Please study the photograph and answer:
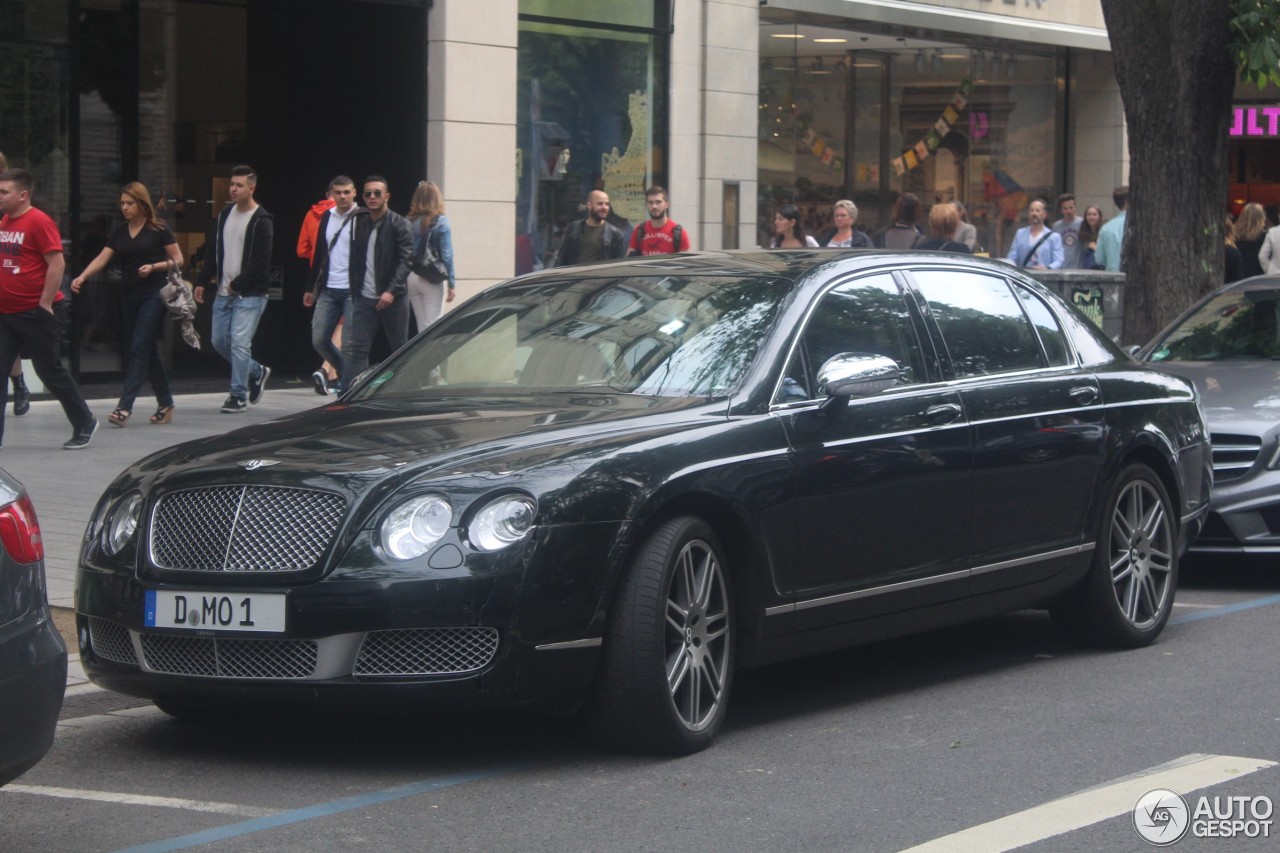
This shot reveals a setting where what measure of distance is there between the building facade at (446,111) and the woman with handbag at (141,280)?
2.91ft

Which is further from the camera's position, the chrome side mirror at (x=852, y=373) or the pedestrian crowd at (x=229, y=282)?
the pedestrian crowd at (x=229, y=282)

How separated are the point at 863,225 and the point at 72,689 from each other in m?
19.2

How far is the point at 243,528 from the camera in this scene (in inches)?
227

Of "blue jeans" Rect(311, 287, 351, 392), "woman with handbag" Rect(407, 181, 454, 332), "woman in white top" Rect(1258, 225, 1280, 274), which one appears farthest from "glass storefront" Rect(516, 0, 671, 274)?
"woman in white top" Rect(1258, 225, 1280, 274)

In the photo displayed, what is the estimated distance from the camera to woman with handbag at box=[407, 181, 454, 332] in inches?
626

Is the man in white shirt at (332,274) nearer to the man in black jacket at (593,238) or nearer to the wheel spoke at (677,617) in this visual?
the man in black jacket at (593,238)

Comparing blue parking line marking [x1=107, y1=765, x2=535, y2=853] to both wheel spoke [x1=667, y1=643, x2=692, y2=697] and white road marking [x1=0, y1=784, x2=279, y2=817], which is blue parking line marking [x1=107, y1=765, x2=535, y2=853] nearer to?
white road marking [x1=0, y1=784, x2=279, y2=817]

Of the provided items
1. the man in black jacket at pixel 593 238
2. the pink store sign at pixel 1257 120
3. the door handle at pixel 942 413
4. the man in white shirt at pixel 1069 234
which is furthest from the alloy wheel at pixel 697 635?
the pink store sign at pixel 1257 120

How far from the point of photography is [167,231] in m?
15.0

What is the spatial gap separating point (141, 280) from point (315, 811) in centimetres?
1004

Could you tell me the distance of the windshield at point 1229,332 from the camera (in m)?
11.1

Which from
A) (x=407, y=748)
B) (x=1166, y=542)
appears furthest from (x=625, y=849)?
(x=1166, y=542)

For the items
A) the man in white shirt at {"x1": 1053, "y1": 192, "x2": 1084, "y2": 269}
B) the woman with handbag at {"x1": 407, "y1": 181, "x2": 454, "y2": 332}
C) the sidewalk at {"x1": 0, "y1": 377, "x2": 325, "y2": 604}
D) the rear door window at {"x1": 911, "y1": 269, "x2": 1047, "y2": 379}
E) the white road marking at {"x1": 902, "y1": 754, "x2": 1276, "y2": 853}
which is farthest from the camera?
the man in white shirt at {"x1": 1053, "y1": 192, "x2": 1084, "y2": 269}

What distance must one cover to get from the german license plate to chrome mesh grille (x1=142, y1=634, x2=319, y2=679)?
4 cm
